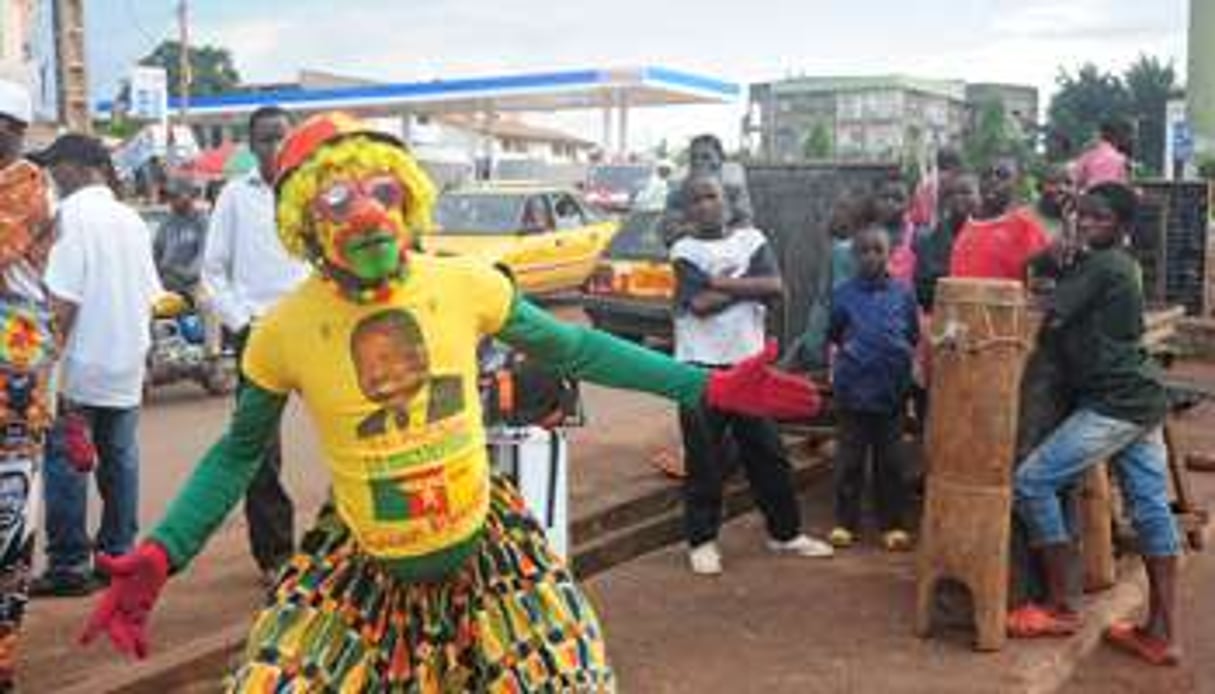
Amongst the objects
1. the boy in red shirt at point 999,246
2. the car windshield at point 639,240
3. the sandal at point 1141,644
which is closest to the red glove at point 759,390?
the sandal at point 1141,644

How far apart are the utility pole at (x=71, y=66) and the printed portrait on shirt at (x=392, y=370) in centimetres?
2356

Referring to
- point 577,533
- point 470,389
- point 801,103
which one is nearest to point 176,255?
point 577,533

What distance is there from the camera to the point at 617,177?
30.3 meters

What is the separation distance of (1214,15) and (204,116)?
106 feet

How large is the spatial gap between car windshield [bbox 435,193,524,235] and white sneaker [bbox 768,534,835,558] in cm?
1073

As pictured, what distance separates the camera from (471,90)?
4291 cm

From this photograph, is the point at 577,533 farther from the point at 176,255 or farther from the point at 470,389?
the point at 176,255

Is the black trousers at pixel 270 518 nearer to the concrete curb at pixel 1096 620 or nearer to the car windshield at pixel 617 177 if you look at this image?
the concrete curb at pixel 1096 620

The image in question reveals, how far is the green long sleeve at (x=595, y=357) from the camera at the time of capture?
3.36 metres

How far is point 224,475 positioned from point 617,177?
2736 cm

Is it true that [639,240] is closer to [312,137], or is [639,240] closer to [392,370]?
[312,137]

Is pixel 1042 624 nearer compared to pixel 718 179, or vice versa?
pixel 1042 624

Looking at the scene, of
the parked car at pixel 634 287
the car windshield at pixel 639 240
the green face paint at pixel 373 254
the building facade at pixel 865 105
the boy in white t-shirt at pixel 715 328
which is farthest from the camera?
the building facade at pixel 865 105

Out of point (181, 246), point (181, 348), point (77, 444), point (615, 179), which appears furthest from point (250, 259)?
point (615, 179)
